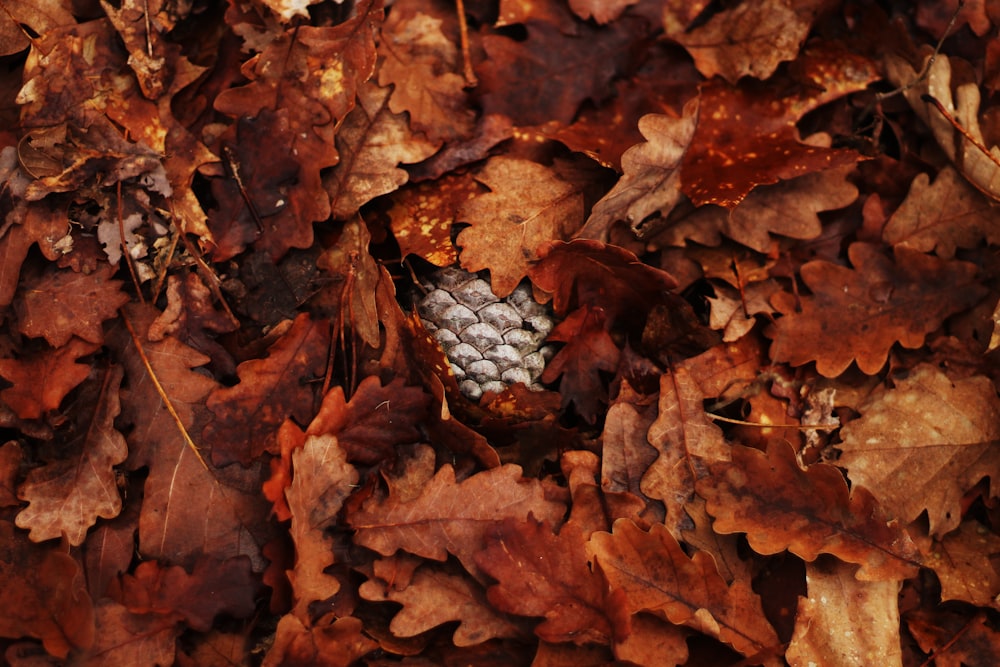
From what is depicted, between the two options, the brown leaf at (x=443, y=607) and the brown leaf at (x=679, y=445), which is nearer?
the brown leaf at (x=443, y=607)

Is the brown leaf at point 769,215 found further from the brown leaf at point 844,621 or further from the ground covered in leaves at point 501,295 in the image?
the brown leaf at point 844,621

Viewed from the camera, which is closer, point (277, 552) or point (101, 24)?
point (277, 552)

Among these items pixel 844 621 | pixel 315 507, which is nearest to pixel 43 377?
pixel 315 507

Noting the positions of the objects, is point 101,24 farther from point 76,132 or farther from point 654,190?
point 654,190

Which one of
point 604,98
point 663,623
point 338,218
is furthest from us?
point 604,98

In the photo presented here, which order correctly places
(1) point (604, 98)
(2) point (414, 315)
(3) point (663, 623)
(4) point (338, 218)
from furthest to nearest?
(1) point (604, 98) → (4) point (338, 218) → (2) point (414, 315) → (3) point (663, 623)

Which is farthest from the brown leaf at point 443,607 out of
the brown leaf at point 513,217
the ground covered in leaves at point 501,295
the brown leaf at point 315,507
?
the brown leaf at point 513,217

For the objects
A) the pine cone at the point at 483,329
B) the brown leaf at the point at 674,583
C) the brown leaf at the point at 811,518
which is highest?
the pine cone at the point at 483,329

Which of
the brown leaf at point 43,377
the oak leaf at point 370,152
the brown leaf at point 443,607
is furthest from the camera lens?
the oak leaf at point 370,152

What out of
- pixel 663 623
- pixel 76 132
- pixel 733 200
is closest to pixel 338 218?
pixel 76 132
